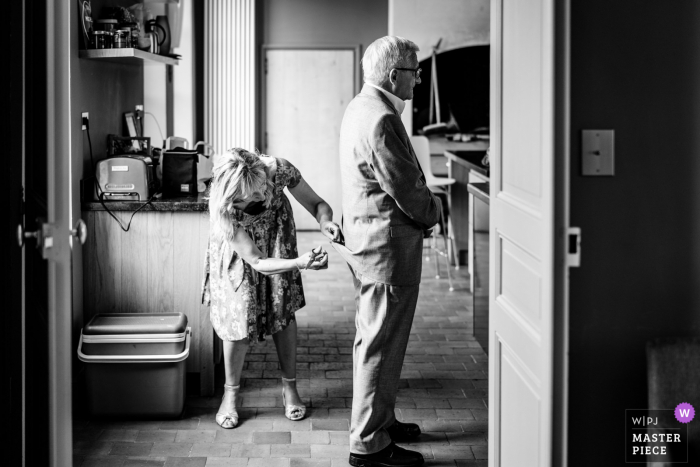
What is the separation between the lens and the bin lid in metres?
3.73

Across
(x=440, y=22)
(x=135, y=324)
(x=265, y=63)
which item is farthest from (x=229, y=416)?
(x=440, y=22)

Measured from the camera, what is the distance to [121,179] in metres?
4.22

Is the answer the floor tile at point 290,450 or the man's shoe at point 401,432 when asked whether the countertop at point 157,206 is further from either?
the man's shoe at point 401,432

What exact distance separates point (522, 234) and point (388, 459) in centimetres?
136

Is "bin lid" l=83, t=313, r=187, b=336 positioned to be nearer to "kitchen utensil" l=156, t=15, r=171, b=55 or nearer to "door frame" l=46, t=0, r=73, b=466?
"door frame" l=46, t=0, r=73, b=466

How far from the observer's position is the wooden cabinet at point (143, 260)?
4082 millimetres

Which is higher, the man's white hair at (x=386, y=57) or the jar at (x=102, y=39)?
the jar at (x=102, y=39)

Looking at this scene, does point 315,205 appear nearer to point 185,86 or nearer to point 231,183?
point 231,183

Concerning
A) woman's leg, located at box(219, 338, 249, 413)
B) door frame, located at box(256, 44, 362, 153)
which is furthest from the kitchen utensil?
door frame, located at box(256, 44, 362, 153)

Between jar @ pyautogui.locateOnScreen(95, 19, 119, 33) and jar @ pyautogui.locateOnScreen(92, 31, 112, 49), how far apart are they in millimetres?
39

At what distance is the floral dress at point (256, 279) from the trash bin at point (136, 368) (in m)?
0.28

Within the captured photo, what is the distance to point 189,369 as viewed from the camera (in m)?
4.14

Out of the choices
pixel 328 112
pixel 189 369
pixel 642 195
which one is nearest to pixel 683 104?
pixel 642 195

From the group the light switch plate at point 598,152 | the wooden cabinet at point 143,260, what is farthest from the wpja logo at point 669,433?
the wooden cabinet at point 143,260
